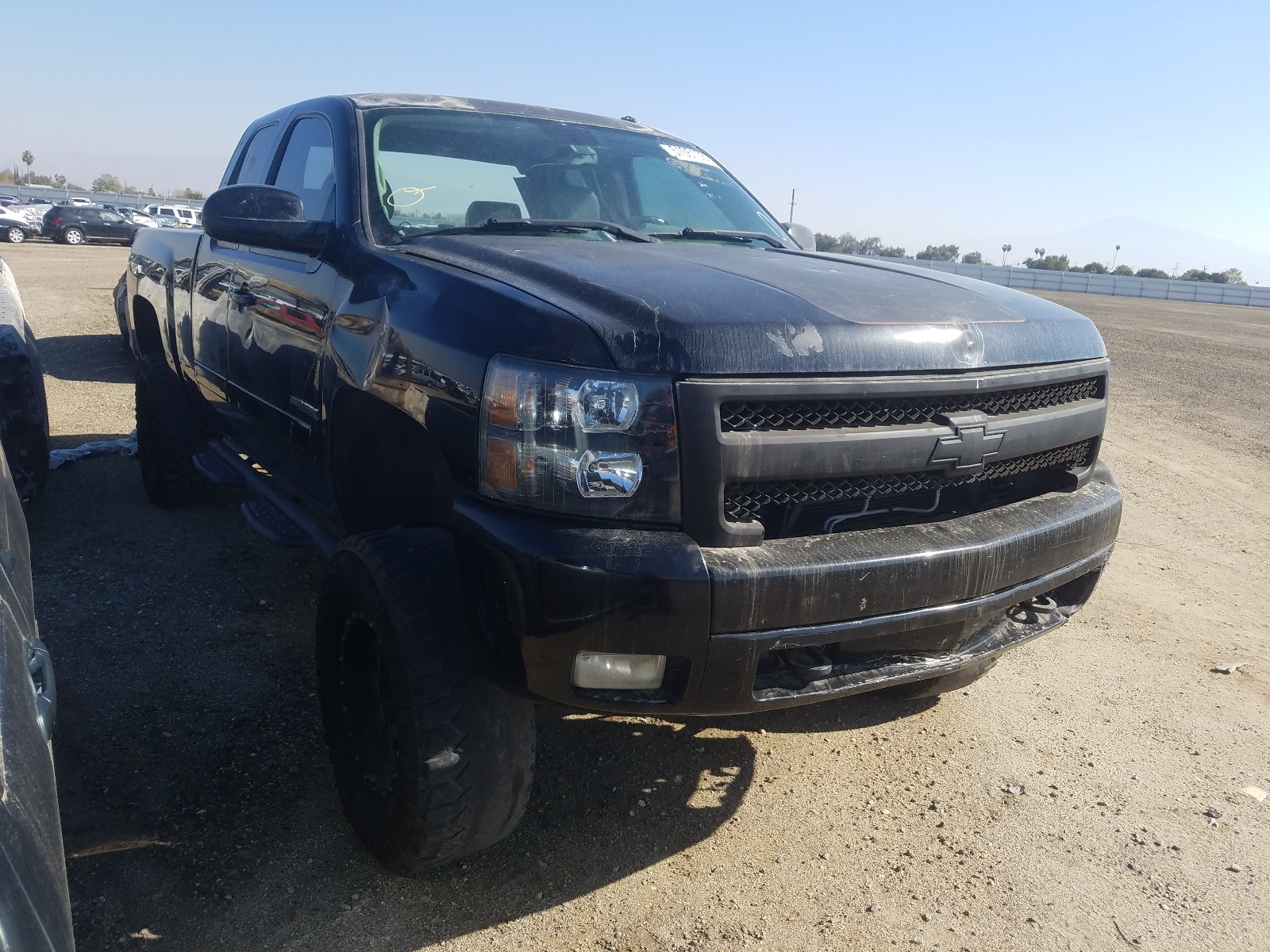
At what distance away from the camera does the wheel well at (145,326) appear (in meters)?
5.23

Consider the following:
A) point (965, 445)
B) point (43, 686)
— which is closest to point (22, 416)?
point (43, 686)

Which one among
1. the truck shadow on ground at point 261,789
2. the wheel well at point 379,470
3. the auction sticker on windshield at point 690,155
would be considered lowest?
the truck shadow on ground at point 261,789

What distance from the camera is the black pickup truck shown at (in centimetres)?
198

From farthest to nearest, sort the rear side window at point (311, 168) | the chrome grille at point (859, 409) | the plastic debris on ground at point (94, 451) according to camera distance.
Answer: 1. the plastic debris on ground at point (94, 451)
2. the rear side window at point (311, 168)
3. the chrome grille at point (859, 409)

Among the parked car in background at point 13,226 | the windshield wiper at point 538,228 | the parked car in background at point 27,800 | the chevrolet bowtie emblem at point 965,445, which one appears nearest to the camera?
the parked car in background at point 27,800

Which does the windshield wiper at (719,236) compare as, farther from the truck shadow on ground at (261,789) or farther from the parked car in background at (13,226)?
the parked car in background at (13,226)

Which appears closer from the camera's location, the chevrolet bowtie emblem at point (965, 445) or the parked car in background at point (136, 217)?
the chevrolet bowtie emblem at point (965, 445)

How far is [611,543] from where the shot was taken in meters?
1.95

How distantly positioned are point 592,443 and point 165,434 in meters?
3.70

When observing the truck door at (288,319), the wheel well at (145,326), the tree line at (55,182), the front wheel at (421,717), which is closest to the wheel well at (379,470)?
the truck door at (288,319)

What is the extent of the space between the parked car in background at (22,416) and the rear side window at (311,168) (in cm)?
187

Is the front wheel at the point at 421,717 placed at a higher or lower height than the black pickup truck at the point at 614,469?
lower

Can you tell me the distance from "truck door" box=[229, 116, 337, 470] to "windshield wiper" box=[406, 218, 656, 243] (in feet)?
1.27

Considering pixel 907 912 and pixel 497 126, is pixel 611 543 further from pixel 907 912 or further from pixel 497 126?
pixel 497 126
